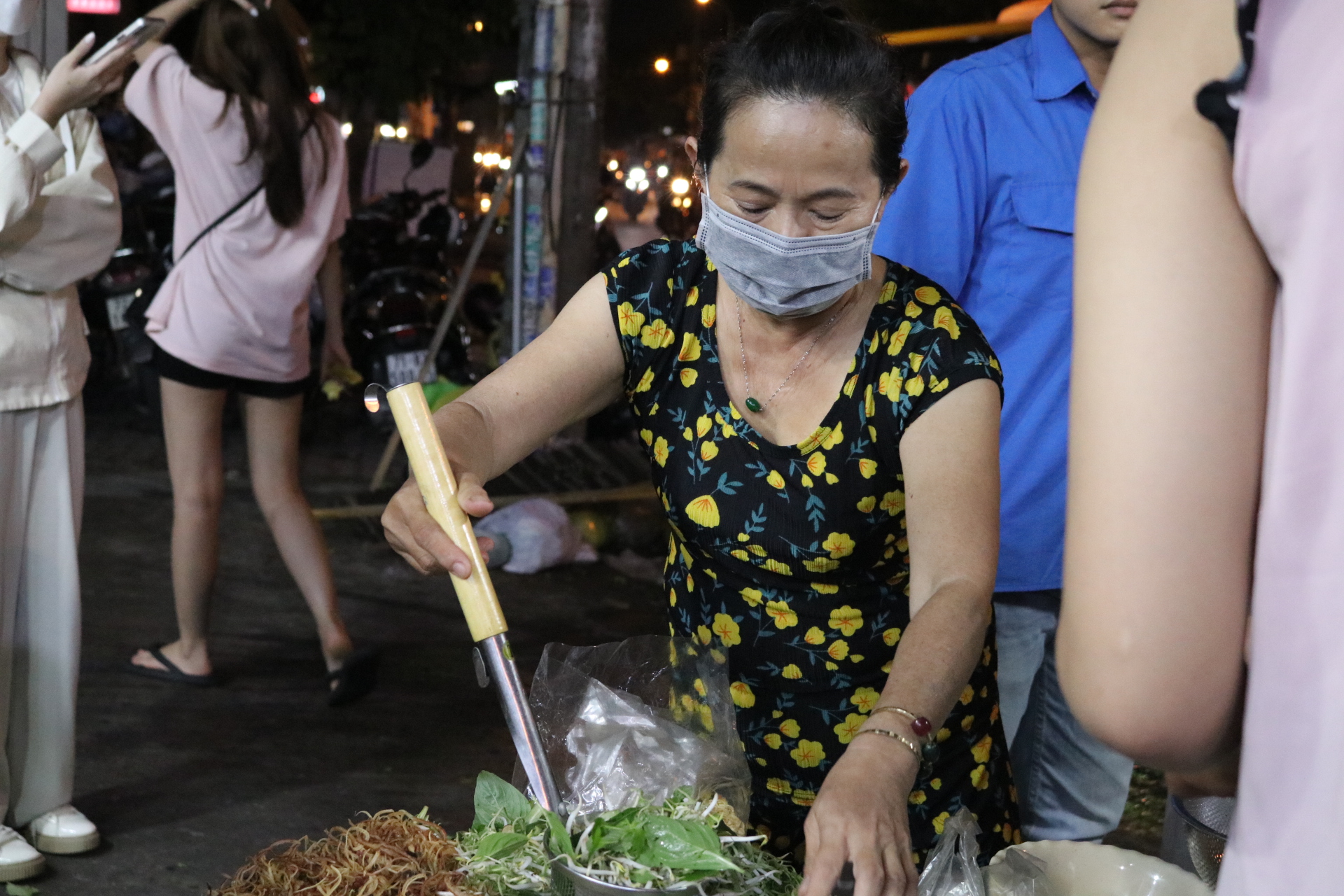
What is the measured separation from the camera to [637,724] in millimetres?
1486

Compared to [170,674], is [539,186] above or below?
above

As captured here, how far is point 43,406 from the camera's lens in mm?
3133

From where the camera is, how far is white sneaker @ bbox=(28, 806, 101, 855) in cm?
337

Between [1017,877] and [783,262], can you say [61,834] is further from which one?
[1017,877]

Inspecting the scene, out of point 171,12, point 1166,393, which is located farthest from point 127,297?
point 1166,393

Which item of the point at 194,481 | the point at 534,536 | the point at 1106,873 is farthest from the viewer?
the point at 534,536

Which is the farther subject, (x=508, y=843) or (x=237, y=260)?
(x=237, y=260)

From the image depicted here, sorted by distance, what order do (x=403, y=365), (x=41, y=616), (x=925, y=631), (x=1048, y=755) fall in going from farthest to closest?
(x=403, y=365) → (x=41, y=616) → (x=1048, y=755) → (x=925, y=631)

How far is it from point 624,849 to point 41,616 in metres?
2.48

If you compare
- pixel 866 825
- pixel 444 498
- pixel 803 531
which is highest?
pixel 444 498

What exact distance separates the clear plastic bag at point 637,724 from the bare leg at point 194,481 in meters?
2.85

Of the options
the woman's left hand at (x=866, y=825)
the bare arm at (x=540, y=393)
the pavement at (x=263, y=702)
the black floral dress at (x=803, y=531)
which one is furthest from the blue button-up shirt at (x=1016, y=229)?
the pavement at (x=263, y=702)

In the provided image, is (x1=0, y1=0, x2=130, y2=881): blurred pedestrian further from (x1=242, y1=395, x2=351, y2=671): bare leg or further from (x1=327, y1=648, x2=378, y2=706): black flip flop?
(x1=327, y1=648, x2=378, y2=706): black flip flop

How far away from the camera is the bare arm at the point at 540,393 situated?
5.83 ft
